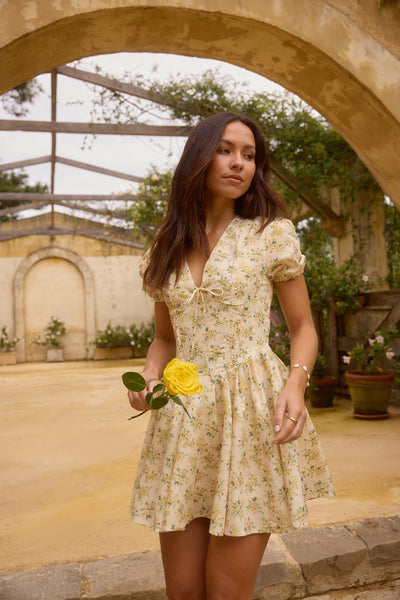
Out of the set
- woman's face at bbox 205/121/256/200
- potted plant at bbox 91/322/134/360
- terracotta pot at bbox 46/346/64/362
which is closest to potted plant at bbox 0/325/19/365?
terracotta pot at bbox 46/346/64/362

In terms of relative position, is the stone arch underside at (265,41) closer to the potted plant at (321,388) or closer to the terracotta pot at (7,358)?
the potted plant at (321,388)

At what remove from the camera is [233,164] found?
1.49m

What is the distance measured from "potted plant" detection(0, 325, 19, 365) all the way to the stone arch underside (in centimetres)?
1255

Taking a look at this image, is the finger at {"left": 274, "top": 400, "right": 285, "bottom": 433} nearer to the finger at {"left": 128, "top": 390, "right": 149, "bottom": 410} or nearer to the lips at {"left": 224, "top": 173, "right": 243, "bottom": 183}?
the finger at {"left": 128, "top": 390, "right": 149, "bottom": 410}

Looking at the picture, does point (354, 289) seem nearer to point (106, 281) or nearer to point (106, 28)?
point (106, 28)

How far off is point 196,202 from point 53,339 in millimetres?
13975

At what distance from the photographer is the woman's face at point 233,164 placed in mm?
1493

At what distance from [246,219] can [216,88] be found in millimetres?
5259

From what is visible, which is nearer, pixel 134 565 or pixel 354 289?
pixel 134 565

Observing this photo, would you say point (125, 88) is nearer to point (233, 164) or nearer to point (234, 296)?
point (233, 164)

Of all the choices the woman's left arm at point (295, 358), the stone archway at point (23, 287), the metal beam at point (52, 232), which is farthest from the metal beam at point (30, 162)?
the woman's left arm at point (295, 358)

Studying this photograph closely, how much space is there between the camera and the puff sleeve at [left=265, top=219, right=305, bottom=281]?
1.44m

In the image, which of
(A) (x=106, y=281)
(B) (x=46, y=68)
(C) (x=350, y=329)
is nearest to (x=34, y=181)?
(A) (x=106, y=281)

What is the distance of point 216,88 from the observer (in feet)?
20.7
